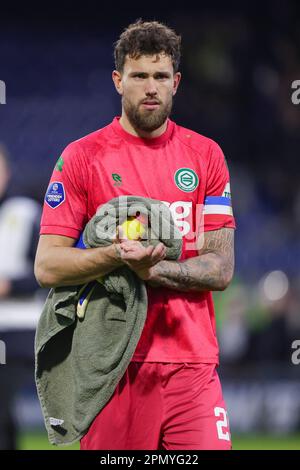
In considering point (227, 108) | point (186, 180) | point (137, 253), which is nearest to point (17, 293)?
point (227, 108)

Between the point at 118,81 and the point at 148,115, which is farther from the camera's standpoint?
the point at 118,81

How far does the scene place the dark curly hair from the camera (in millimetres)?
4102

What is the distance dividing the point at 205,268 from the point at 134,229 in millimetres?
394

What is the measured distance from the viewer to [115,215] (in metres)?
3.82

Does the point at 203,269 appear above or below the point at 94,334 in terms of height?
above

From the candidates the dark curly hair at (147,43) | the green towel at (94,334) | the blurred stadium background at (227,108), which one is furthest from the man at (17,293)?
the dark curly hair at (147,43)

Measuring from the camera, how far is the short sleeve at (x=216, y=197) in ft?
13.8

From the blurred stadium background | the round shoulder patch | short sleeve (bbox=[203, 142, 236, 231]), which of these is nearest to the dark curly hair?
short sleeve (bbox=[203, 142, 236, 231])

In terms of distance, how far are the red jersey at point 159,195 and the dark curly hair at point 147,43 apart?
1.04 ft

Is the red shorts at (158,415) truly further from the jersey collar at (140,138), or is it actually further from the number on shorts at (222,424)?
the jersey collar at (140,138)

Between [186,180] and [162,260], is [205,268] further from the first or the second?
[186,180]

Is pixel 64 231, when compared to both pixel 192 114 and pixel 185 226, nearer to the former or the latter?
pixel 185 226

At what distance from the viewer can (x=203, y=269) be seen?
4.01m
